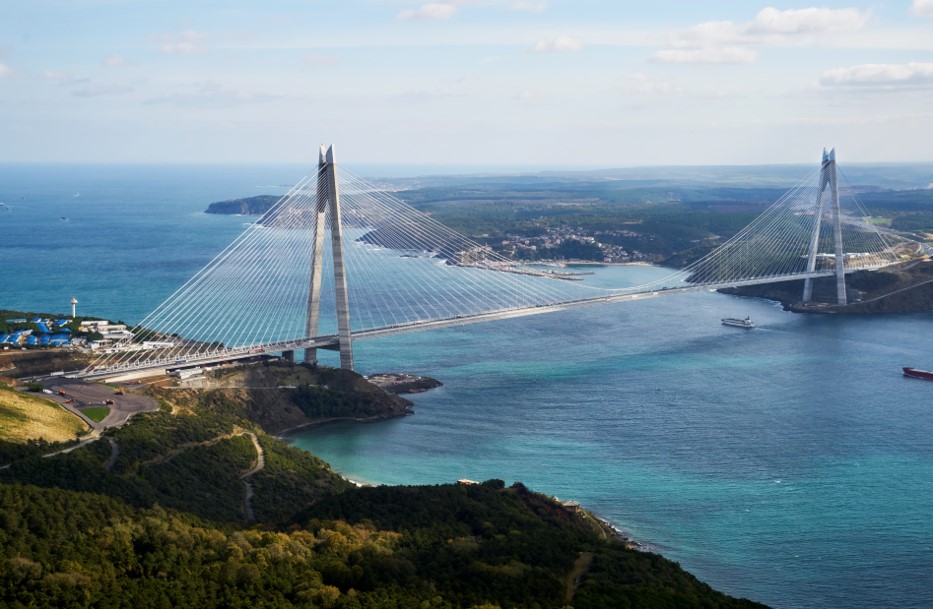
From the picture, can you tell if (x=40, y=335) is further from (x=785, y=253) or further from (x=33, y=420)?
(x=785, y=253)

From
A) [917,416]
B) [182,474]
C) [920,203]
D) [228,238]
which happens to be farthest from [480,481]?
[920,203]

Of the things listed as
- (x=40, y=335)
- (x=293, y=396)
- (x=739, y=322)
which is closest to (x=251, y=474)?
(x=293, y=396)

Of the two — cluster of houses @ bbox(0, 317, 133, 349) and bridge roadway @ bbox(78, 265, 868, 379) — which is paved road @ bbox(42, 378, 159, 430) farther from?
cluster of houses @ bbox(0, 317, 133, 349)

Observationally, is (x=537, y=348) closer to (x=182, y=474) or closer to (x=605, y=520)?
(x=605, y=520)

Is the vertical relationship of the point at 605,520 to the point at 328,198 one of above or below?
below

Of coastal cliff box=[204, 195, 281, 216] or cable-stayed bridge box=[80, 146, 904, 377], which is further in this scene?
coastal cliff box=[204, 195, 281, 216]

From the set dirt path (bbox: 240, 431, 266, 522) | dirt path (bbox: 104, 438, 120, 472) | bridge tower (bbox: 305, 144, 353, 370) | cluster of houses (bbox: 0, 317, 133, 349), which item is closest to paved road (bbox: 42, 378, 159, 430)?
dirt path (bbox: 104, 438, 120, 472)
